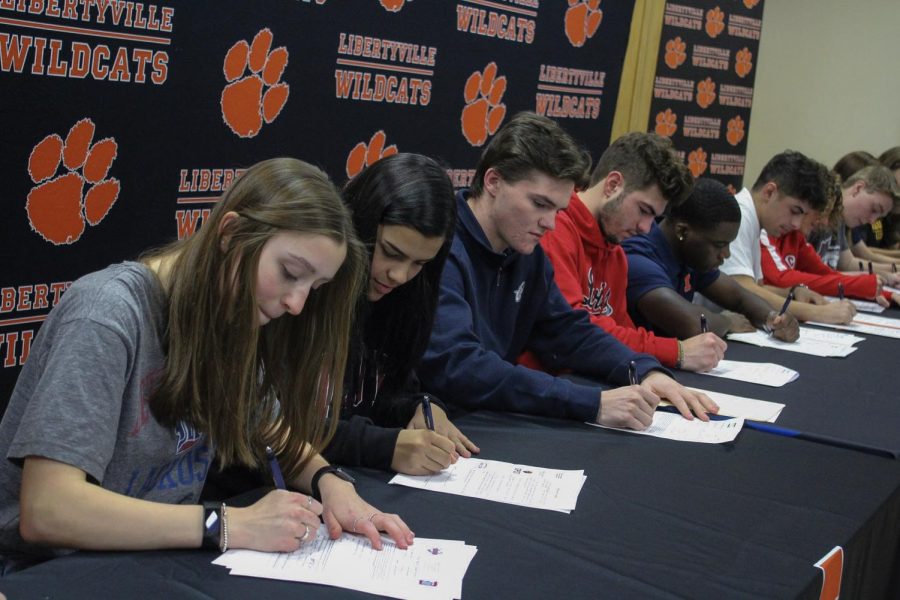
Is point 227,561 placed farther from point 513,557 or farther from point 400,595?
point 513,557

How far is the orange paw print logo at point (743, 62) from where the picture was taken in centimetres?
505

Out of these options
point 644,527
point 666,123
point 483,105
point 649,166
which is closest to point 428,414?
point 644,527

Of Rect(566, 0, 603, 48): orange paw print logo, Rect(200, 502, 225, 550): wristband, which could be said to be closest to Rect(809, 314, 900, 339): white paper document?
Rect(566, 0, 603, 48): orange paw print logo

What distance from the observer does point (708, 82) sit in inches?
192

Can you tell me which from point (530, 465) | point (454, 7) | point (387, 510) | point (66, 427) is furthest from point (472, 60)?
point (66, 427)

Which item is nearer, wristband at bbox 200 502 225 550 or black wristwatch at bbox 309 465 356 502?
wristband at bbox 200 502 225 550

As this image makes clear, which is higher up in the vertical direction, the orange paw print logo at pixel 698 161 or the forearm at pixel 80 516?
the orange paw print logo at pixel 698 161

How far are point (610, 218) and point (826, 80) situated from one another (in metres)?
4.34

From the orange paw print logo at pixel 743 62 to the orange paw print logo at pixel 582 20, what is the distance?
150 cm

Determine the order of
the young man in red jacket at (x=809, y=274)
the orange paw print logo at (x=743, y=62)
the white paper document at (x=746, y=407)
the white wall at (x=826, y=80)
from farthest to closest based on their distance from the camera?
the white wall at (x=826, y=80)
the orange paw print logo at (x=743, y=62)
the young man in red jacket at (x=809, y=274)
the white paper document at (x=746, y=407)

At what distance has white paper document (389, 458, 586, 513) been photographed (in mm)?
1423

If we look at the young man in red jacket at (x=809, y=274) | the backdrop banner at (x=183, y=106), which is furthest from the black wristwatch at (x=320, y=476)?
the young man in red jacket at (x=809, y=274)

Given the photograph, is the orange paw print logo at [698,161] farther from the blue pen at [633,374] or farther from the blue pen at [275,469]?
the blue pen at [275,469]

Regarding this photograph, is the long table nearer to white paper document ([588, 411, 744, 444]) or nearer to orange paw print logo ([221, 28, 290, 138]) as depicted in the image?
white paper document ([588, 411, 744, 444])
